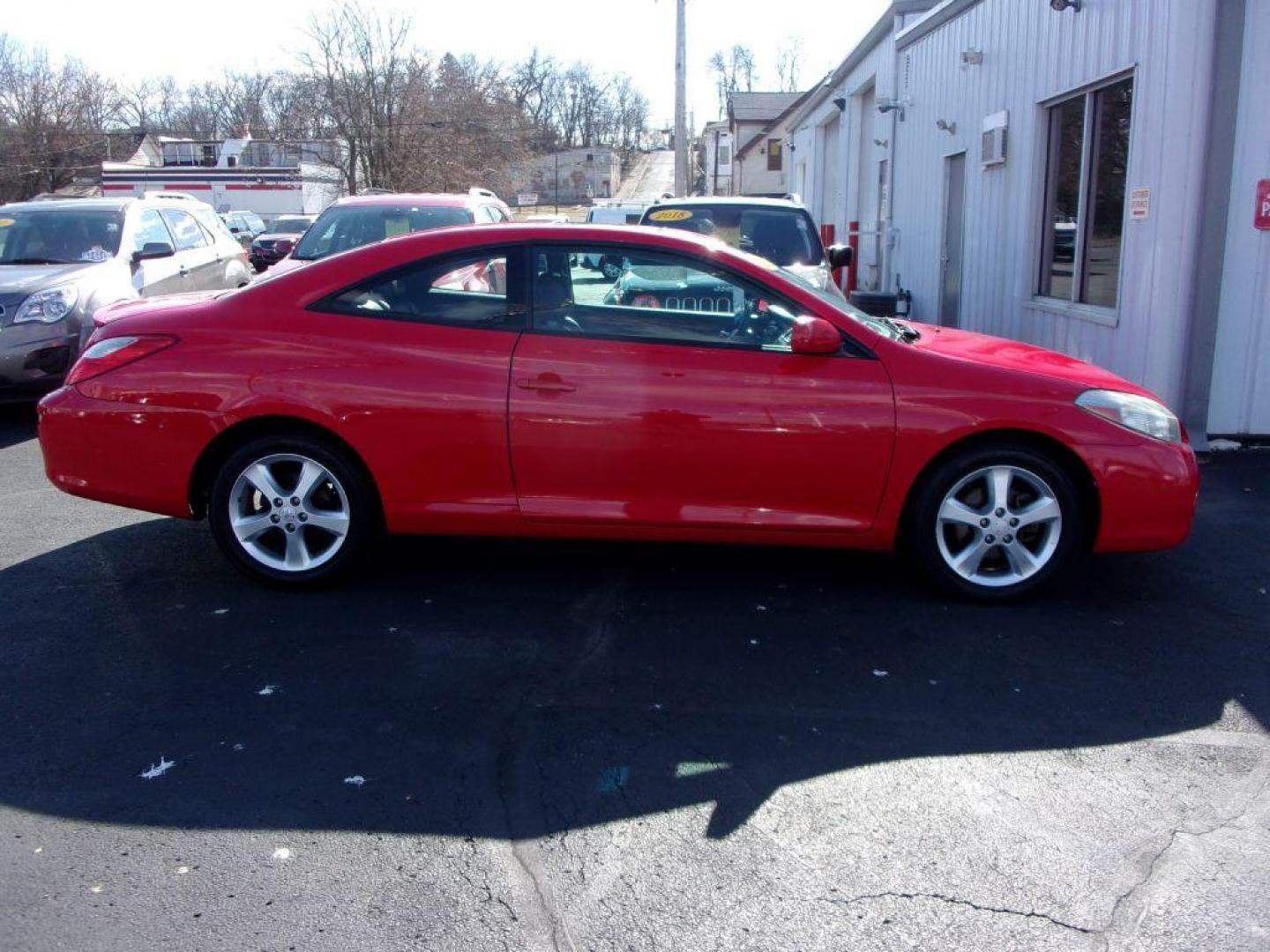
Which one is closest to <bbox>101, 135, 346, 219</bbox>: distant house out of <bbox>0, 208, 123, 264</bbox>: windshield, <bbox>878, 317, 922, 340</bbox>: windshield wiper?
<bbox>0, 208, 123, 264</bbox>: windshield

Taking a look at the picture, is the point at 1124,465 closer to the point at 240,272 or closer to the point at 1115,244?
the point at 1115,244

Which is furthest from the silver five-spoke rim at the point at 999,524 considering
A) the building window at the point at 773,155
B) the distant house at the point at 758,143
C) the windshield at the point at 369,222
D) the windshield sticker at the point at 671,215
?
the building window at the point at 773,155

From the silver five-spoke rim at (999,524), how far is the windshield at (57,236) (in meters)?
7.58

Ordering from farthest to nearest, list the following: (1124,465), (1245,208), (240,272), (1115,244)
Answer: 1. (240,272)
2. (1115,244)
3. (1245,208)
4. (1124,465)

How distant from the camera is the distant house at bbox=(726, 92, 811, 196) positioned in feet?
182

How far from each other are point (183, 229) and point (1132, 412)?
925 cm

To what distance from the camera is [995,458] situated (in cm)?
487

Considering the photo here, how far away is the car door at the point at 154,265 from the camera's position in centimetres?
977

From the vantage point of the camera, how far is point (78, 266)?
931 cm

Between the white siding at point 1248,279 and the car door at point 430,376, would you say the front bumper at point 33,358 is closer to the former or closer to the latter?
the car door at point 430,376

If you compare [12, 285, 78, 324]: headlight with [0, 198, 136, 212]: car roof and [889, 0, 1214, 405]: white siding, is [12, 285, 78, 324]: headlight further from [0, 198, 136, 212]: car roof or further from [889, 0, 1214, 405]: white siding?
[889, 0, 1214, 405]: white siding

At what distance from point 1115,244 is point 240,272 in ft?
28.0

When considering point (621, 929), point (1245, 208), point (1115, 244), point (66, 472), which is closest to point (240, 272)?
point (66, 472)

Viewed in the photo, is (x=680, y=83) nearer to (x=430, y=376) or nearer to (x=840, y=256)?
(x=840, y=256)
